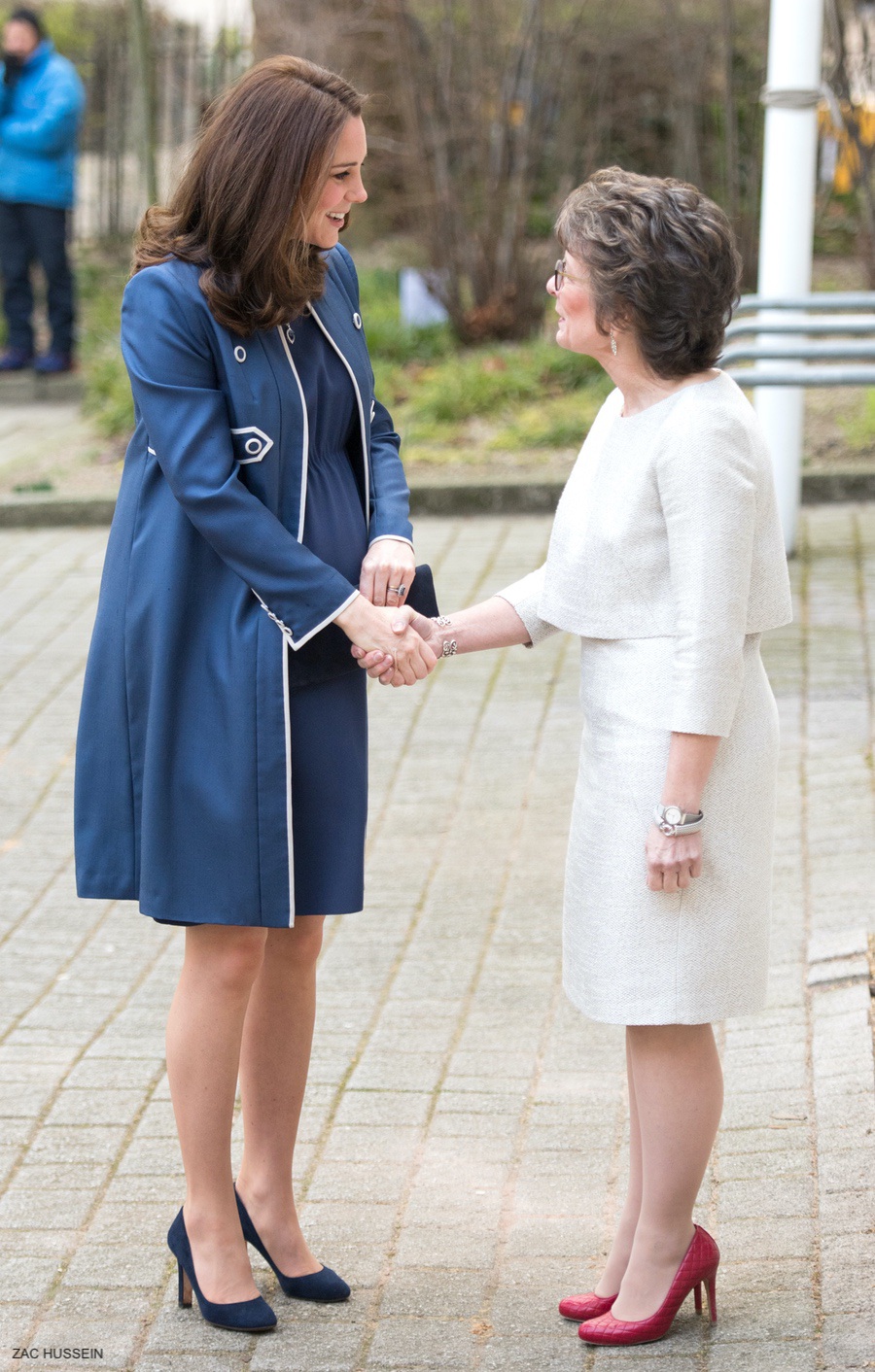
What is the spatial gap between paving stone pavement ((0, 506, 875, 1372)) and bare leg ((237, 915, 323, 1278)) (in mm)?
138

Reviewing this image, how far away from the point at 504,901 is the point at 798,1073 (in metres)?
1.15

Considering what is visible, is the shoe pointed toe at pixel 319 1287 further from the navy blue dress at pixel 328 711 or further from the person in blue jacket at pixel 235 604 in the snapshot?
the navy blue dress at pixel 328 711

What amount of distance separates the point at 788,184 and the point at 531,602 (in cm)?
→ 457

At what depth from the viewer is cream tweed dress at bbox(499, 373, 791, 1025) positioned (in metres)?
2.42

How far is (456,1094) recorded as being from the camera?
3.61m

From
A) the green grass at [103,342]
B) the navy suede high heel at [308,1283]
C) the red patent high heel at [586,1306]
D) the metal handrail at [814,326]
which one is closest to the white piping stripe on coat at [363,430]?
the navy suede high heel at [308,1283]

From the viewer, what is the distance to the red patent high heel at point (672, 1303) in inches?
106

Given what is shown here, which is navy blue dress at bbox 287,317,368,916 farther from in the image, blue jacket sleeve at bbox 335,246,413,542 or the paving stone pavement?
the paving stone pavement

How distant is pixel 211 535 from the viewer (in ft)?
8.30

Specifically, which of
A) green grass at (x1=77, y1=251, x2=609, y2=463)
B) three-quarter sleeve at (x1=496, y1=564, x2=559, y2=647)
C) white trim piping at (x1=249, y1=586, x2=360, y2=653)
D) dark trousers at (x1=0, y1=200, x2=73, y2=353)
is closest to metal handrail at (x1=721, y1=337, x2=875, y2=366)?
green grass at (x1=77, y1=251, x2=609, y2=463)

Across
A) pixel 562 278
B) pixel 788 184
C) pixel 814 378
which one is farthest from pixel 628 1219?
pixel 788 184

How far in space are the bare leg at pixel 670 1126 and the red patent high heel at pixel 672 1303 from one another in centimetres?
2

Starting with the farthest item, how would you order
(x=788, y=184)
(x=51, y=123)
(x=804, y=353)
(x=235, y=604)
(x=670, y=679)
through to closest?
1. (x=51, y=123)
2. (x=788, y=184)
3. (x=804, y=353)
4. (x=235, y=604)
5. (x=670, y=679)

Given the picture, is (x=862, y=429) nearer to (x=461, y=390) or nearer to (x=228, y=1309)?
(x=461, y=390)
